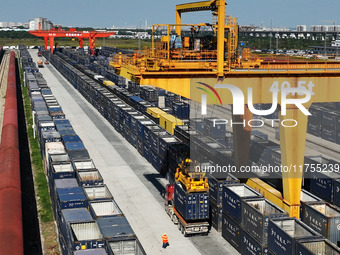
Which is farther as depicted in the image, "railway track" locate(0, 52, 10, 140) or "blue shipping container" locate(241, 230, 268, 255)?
"railway track" locate(0, 52, 10, 140)

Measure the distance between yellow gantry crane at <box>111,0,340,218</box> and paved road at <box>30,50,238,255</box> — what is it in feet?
23.2

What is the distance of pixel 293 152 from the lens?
111ft

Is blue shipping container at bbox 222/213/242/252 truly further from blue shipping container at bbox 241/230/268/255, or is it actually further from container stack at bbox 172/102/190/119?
container stack at bbox 172/102/190/119

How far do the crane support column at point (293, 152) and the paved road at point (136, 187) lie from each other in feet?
17.2

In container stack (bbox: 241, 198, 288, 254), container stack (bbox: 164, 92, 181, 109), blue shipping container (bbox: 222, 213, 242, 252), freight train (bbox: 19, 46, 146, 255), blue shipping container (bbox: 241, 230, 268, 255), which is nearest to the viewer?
freight train (bbox: 19, 46, 146, 255)

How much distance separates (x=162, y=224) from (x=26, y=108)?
182 feet

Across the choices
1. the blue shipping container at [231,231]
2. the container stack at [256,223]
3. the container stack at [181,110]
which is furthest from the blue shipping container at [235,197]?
the container stack at [181,110]

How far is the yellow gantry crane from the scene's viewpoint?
1265 inches

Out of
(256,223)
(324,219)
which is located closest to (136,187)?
(256,223)

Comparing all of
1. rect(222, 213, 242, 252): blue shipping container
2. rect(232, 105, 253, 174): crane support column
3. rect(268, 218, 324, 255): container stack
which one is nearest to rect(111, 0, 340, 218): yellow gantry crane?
rect(222, 213, 242, 252): blue shipping container

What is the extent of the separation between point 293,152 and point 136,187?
54.9 ft

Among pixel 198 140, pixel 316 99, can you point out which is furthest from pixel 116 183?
pixel 316 99

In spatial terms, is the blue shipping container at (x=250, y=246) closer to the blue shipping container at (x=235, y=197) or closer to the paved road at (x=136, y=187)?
the blue shipping container at (x=235, y=197)

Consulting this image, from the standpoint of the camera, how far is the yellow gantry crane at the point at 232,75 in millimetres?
32125
